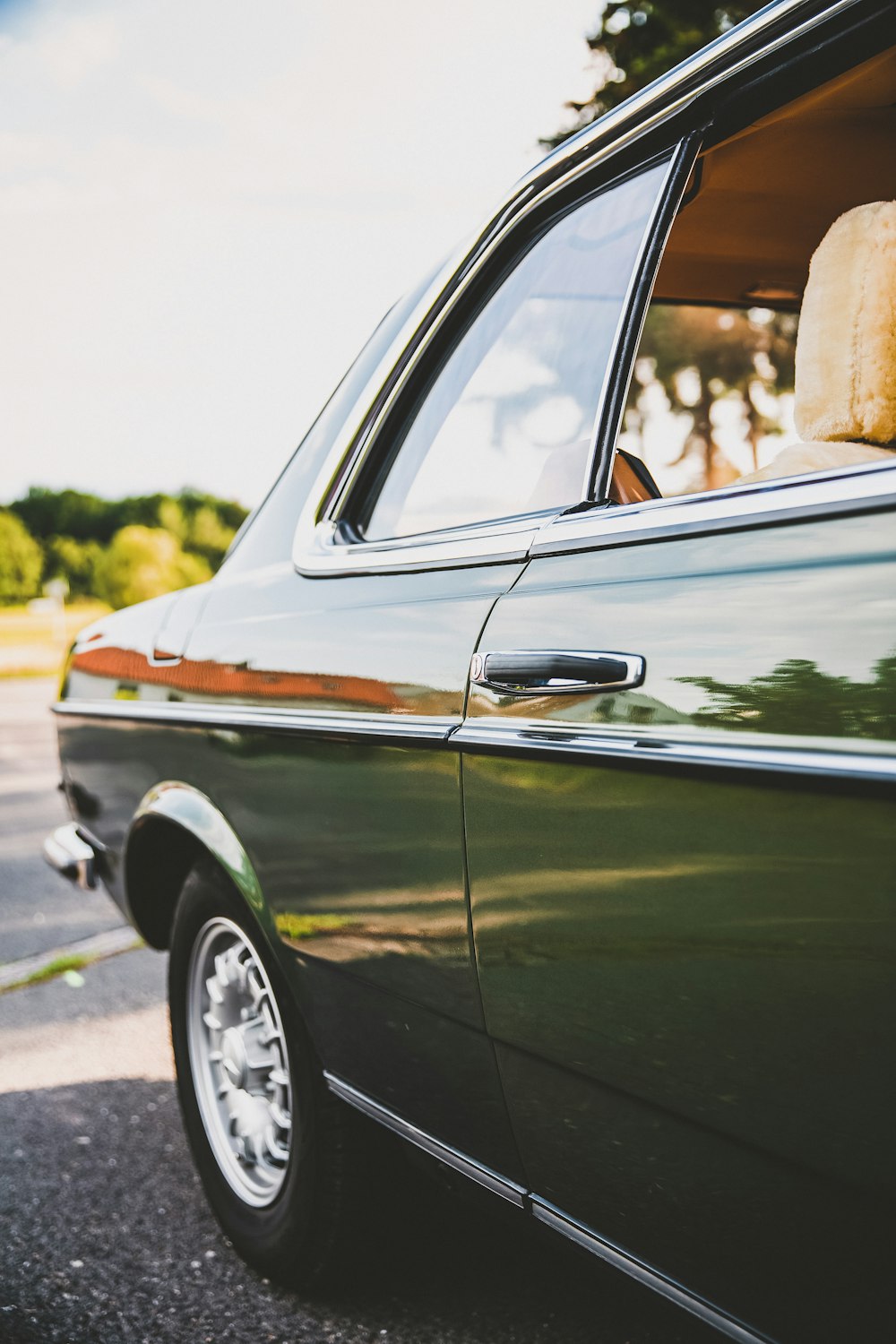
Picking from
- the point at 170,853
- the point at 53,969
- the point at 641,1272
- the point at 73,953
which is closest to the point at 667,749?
the point at 641,1272

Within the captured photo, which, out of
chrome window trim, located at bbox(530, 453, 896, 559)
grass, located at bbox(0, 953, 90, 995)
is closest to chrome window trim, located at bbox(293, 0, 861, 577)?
chrome window trim, located at bbox(530, 453, 896, 559)

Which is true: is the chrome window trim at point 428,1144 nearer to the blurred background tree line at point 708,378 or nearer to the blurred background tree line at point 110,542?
the blurred background tree line at point 708,378

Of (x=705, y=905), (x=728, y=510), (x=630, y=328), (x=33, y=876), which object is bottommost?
(x=33, y=876)

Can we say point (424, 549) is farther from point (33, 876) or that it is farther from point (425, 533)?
point (33, 876)

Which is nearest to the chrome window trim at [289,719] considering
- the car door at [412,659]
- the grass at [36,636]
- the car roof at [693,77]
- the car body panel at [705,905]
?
the car door at [412,659]

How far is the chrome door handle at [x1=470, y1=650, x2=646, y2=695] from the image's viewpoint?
1.28m

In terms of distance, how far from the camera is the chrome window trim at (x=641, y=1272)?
123 cm

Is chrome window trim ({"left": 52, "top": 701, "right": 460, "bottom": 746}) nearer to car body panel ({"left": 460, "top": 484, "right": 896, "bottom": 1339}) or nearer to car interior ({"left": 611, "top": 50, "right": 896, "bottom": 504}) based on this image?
car body panel ({"left": 460, "top": 484, "right": 896, "bottom": 1339})

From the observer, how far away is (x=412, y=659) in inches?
65.0

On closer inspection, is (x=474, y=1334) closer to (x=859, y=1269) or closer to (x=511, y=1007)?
(x=511, y=1007)

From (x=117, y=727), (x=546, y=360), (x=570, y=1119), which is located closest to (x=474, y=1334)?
(x=570, y=1119)

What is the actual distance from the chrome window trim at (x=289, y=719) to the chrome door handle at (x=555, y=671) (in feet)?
0.30

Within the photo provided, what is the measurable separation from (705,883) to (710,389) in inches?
92.9

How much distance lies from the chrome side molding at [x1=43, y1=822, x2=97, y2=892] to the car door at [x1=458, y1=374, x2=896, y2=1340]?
1798 mm
